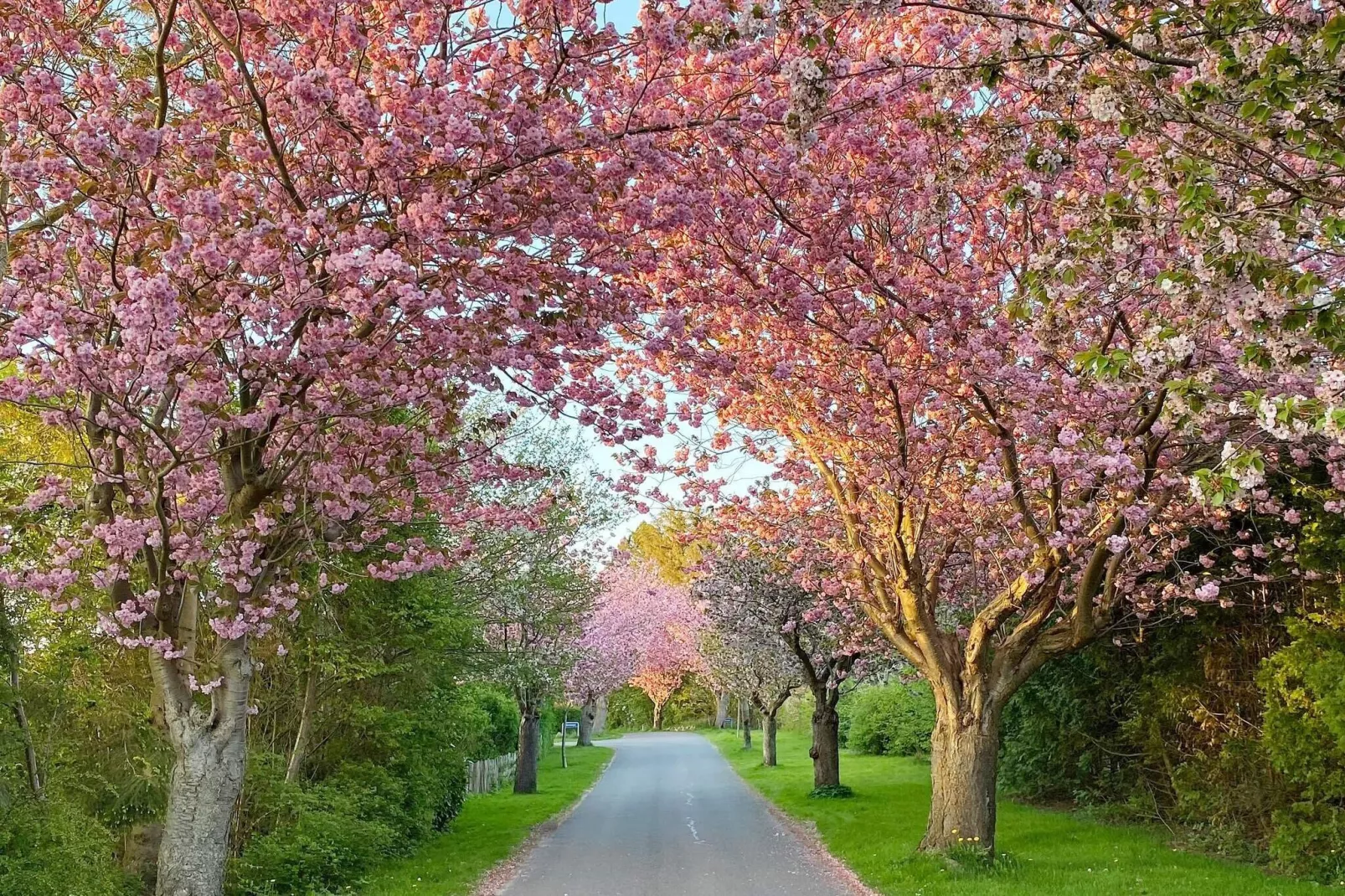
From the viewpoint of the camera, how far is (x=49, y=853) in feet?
21.6

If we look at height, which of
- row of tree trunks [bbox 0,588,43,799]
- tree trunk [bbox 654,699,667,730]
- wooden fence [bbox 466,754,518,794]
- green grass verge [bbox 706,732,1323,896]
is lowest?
tree trunk [bbox 654,699,667,730]

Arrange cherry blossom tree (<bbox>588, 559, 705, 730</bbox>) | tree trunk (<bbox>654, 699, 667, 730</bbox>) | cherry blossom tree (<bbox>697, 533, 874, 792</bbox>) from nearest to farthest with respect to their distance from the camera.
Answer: cherry blossom tree (<bbox>697, 533, 874, 792</bbox>)
cherry blossom tree (<bbox>588, 559, 705, 730</bbox>)
tree trunk (<bbox>654, 699, 667, 730</bbox>)

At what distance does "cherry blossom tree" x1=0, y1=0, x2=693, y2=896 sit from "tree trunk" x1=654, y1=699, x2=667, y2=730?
5552 cm

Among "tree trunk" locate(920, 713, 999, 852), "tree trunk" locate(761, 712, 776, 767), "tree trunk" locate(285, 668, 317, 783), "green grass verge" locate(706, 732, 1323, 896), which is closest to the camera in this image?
"green grass verge" locate(706, 732, 1323, 896)

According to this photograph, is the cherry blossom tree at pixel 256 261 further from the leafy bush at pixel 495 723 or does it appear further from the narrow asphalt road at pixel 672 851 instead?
the leafy bush at pixel 495 723

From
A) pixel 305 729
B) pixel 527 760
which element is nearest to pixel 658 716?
pixel 527 760

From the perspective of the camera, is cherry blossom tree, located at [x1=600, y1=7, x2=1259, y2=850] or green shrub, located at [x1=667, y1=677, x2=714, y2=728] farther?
green shrub, located at [x1=667, y1=677, x2=714, y2=728]

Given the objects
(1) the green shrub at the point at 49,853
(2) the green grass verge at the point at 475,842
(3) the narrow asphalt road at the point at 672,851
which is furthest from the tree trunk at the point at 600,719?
(1) the green shrub at the point at 49,853

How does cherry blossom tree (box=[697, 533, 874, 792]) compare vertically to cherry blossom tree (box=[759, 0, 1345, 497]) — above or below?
below

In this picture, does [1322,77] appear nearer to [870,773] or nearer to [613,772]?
[870,773]

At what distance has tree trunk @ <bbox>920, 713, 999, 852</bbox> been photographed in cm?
1131

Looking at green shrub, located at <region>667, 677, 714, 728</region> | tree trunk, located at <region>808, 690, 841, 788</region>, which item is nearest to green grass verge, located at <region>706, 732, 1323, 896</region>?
tree trunk, located at <region>808, 690, 841, 788</region>

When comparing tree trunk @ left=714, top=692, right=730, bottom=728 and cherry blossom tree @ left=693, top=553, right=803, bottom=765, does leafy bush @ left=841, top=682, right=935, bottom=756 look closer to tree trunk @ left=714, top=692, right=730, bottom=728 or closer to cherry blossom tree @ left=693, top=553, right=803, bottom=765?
cherry blossom tree @ left=693, top=553, right=803, bottom=765

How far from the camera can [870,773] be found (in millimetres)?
24047
